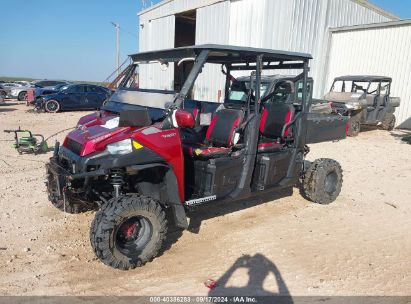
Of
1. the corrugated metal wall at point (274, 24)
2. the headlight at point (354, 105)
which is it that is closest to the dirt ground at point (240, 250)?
the headlight at point (354, 105)

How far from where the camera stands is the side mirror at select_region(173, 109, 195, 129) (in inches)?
140

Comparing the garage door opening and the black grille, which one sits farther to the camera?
the garage door opening

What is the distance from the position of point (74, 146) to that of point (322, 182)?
3.61 meters

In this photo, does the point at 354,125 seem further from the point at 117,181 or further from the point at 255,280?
the point at 117,181

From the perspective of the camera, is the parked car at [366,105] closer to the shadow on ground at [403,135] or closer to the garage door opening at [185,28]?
the shadow on ground at [403,135]

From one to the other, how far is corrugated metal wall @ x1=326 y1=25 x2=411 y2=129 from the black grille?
45.8ft

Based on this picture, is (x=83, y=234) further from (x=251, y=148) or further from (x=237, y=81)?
(x=237, y=81)

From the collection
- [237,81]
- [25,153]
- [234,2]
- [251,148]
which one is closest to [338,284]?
[251,148]

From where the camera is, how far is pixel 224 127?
4652mm

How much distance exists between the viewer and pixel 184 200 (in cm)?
408

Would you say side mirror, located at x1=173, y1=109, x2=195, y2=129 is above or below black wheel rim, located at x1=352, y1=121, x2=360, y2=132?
above

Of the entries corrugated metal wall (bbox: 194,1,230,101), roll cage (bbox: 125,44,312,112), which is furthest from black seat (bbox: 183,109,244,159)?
corrugated metal wall (bbox: 194,1,230,101)

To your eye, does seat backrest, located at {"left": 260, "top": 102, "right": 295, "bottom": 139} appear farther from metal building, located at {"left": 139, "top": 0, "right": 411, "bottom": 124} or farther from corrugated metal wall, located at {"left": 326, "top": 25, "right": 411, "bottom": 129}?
corrugated metal wall, located at {"left": 326, "top": 25, "right": 411, "bottom": 129}

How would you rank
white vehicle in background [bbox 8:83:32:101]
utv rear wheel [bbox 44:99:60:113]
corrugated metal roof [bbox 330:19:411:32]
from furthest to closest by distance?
1. white vehicle in background [bbox 8:83:32:101]
2. utv rear wheel [bbox 44:99:60:113]
3. corrugated metal roof [bbox 330:19:411:32]
